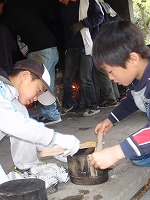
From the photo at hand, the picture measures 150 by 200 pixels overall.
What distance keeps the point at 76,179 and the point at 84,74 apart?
118 inches

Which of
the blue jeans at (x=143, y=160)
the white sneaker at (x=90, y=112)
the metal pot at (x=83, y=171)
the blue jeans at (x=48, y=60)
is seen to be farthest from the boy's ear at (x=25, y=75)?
the white sneaker at (x=90, y=112)

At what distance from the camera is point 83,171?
2.90 m

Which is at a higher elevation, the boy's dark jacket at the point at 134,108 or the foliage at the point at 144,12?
the boy's dark jacket at the point at 134,108

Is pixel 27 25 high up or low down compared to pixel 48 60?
up

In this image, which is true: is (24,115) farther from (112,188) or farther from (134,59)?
(134,59)

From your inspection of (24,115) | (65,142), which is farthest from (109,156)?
(24,115)

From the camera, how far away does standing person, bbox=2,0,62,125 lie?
17.2 ft

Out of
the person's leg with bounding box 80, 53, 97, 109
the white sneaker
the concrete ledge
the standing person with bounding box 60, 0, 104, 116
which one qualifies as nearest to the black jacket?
the standing person with bounding box 60, 0, 104, 116

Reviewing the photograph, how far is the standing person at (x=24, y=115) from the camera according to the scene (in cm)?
259

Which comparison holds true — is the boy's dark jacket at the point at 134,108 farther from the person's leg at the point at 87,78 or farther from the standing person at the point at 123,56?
the person's leg at the point at 87,78

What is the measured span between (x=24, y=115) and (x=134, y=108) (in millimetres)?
1039

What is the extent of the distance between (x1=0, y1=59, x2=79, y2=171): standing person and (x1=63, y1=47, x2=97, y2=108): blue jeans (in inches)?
97.9

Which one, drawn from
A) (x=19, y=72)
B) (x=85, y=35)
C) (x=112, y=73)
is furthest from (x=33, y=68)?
(x=85, y=35)

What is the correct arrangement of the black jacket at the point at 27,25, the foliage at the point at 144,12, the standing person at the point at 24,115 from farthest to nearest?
the foliage at the point at 144,12 < the black jacket at the point at 27,25 < the standing person at the point at 24,115
